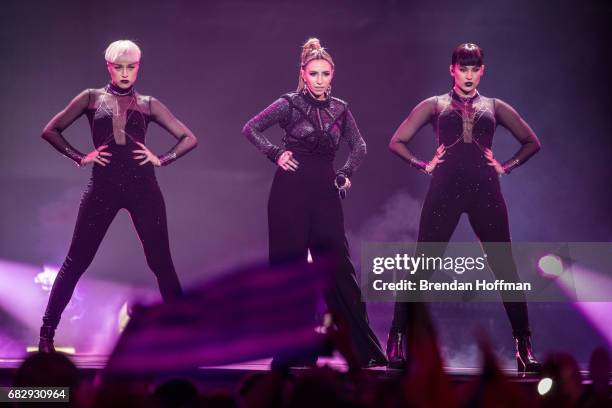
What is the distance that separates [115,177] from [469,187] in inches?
111

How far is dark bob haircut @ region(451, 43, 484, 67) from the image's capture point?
5.57 meters

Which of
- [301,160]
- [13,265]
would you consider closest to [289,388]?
[301,160]

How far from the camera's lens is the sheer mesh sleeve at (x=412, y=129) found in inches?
220

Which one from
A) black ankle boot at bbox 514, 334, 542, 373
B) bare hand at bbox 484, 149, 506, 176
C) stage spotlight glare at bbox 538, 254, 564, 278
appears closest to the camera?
black ankle boot at bbox 514, 334, 542, 373

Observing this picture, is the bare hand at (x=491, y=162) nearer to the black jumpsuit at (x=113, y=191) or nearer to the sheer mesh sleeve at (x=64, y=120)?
the black jumpsuit at (x=113, y=191)

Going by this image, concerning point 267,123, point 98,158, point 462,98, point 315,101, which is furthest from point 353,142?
point 98,158

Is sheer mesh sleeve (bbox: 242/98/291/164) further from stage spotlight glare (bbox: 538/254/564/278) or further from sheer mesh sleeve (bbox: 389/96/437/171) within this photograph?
stage spotlight glare (bbox: 538/254/564/278)

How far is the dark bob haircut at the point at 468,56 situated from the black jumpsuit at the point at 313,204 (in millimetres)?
1152

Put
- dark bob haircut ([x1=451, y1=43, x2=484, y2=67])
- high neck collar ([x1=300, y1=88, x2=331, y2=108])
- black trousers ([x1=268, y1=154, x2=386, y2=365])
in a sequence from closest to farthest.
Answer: black trousers ([x1=268, y1=154, x2=386, y2=365]) < high neck collar ([x1=300, y1=88, x2=331, y2=108]) < dark bob haircut ([x1=451, y1=43, x2=484, y2=67])

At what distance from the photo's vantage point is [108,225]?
5289mm

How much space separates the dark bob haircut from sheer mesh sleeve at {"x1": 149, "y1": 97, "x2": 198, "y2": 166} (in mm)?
2331

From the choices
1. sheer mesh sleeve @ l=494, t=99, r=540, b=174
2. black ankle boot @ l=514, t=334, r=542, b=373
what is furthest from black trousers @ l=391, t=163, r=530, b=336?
sheer mesh sleeve @ l=494, t=99, r=540, b=174

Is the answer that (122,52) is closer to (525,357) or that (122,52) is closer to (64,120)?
(64,120)

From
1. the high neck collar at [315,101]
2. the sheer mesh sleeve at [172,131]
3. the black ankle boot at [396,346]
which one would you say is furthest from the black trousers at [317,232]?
the sheer mesh sleeve at [172,131]
